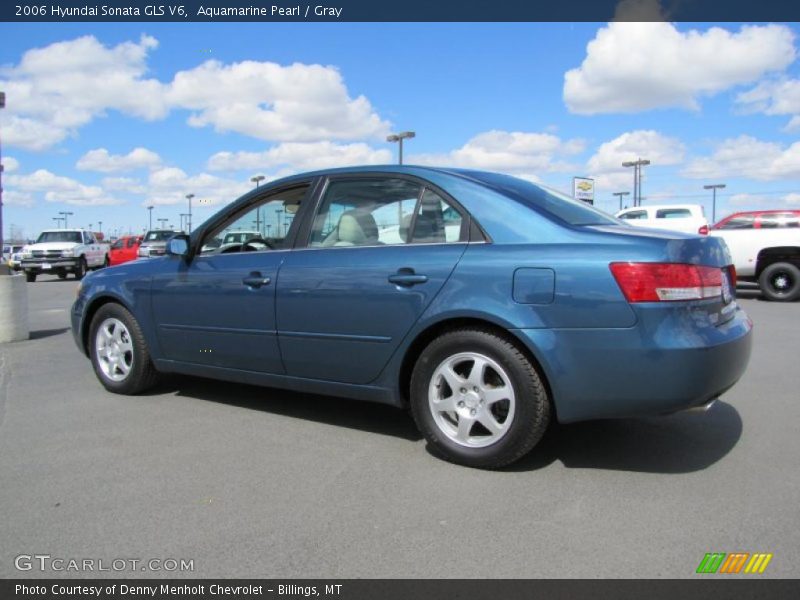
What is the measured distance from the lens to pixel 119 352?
17.0 feet

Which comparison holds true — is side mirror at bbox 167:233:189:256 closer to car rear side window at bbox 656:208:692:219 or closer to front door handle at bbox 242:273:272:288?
front door handle at bbox 242:273:272:288

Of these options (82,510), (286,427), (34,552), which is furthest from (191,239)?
(34,552)

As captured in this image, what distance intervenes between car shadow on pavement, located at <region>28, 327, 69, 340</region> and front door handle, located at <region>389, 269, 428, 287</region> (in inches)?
274

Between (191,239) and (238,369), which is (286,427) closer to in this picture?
(238,369)

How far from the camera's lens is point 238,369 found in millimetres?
4430

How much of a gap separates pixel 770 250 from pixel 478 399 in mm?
11530

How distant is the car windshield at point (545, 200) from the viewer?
3.65 meters

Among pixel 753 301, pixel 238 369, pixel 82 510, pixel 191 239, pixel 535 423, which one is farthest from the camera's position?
pixel 753 301

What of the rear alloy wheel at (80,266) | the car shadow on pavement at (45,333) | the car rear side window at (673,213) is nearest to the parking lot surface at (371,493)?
the car shadow on pavement at (45,333)

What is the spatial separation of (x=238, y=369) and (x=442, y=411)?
5.19 feet

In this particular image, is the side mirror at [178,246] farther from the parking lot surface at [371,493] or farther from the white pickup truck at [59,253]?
the white pickup truck at [59,253]

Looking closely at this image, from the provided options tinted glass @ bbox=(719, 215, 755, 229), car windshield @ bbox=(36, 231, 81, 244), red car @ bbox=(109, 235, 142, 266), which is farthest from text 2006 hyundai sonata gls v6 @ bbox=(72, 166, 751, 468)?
red car @ bbox=(109, 235, 142, 266)
